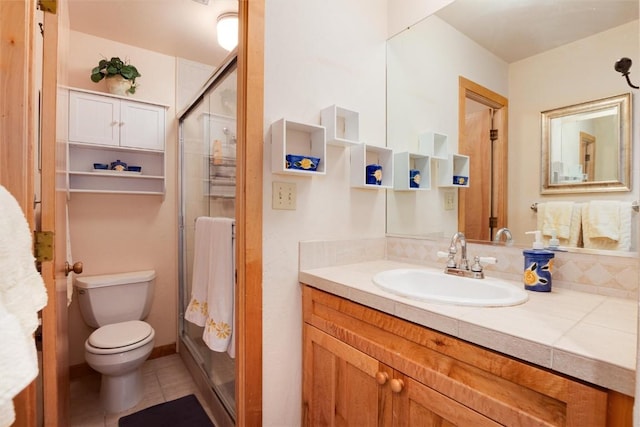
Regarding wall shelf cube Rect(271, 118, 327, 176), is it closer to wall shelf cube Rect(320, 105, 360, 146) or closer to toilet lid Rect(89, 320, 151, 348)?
wall shelf cube Rect(320, 105, 360, 146)

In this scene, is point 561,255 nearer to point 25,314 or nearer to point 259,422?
point 259,422

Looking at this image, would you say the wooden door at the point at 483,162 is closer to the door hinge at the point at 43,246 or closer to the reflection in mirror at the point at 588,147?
the reflection in mirror at the point at 588,147

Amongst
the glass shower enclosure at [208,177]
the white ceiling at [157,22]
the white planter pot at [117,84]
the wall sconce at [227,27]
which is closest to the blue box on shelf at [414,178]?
the glass shower enclosure at [208,177]

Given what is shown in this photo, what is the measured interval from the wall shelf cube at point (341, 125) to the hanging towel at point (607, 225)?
0.90 metres

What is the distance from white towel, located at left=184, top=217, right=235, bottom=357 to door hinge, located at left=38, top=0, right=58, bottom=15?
98cm

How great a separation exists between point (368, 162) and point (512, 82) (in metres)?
0.68

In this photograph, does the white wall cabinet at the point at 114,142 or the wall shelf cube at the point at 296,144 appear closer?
the wall shelf cube at the point at 296,144

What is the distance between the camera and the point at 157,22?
203 cm

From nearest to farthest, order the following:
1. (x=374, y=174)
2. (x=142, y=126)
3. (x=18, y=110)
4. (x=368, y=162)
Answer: (x=18, y=110) → (x=374, y=174) → (x=368, y=162) → (x=142, y=126)

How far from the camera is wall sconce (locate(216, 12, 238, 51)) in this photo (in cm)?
188

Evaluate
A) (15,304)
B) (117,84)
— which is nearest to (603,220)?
(15,304)

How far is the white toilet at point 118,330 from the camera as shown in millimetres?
1753

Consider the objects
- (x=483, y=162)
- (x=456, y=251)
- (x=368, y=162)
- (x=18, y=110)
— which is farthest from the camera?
(x=368, y=162)

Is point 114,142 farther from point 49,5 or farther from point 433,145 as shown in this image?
point 433,145
